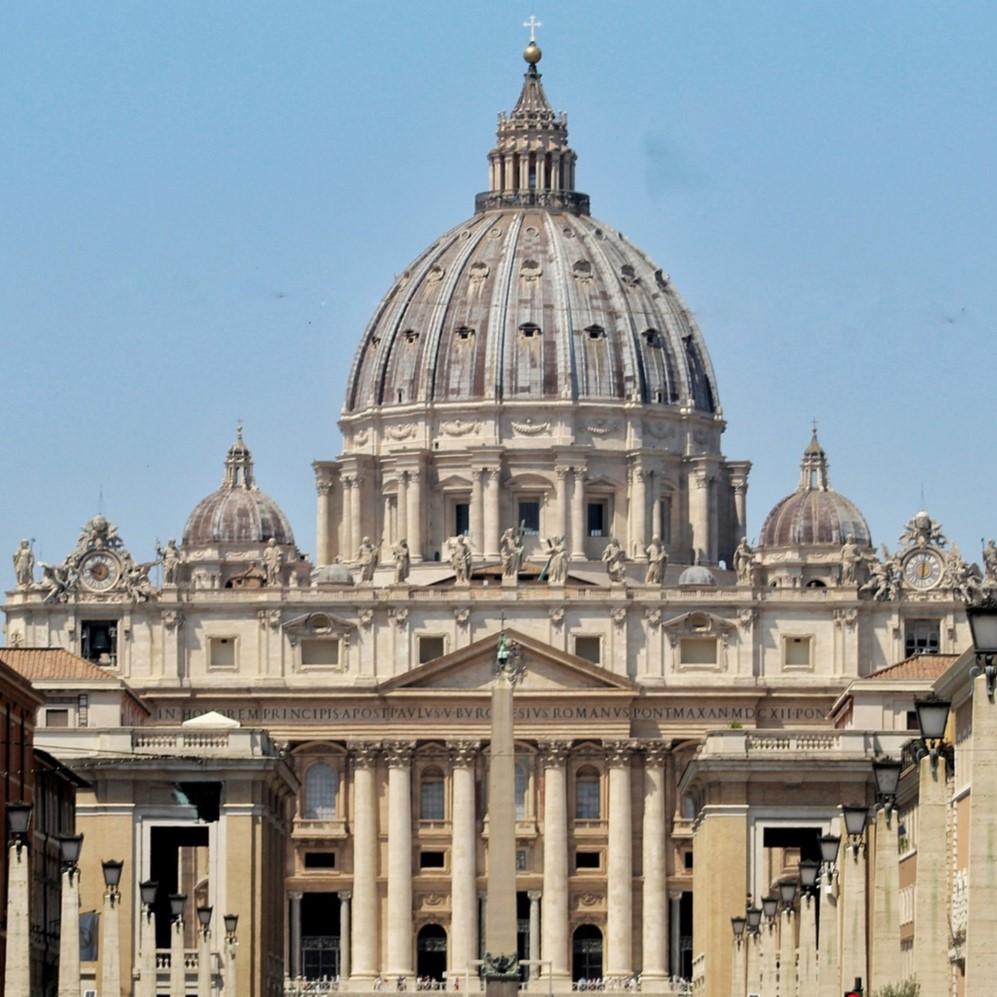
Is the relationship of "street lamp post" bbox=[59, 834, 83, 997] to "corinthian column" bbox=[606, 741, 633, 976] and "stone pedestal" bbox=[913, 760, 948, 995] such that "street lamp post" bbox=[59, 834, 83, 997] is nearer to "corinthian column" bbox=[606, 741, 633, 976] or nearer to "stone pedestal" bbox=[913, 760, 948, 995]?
"stone pedestal" bbox=[913, 760, 948, 995]

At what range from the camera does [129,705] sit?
16275 cm

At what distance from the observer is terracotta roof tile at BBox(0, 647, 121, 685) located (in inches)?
6161

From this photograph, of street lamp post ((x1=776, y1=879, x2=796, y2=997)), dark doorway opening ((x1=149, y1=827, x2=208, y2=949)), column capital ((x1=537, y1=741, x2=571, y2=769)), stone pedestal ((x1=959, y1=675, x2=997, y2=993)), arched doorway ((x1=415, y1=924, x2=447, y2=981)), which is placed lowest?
stone pedestal ((x1=959, y1=675, x2=997, y2=993))

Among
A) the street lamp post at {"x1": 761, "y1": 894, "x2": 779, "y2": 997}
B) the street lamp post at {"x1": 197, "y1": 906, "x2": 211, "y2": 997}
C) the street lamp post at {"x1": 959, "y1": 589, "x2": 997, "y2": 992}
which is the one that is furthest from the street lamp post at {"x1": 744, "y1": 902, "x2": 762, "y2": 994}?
the street lamp post at {"x1": 959, "y1": 589, "x2": 997, "y2": 992}

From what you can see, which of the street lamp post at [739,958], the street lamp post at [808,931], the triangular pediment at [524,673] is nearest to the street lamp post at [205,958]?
the street lamp post at [739,958]

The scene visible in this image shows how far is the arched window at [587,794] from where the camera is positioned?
19900cm

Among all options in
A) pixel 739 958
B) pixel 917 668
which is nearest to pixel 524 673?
pixel 917 668

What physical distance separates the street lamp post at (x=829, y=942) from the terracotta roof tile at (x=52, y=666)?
68.2 meters

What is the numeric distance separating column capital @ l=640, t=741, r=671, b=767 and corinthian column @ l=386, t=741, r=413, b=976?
1006cm

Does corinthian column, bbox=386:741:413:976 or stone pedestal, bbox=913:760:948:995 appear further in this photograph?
corinthian column, bbox=386:741:413:976

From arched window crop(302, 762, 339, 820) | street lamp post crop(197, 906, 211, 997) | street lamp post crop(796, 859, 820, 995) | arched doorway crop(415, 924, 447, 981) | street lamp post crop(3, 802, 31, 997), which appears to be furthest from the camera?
arched doorway crop(415, 924, 447, 981)

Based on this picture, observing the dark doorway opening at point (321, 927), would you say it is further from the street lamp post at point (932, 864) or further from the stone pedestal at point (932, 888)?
the street lamp post at point (932, 864)

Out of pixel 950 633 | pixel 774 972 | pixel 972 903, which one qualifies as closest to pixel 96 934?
pixel 774 972

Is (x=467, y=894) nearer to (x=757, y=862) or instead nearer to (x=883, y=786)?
(x=757, y=862)
